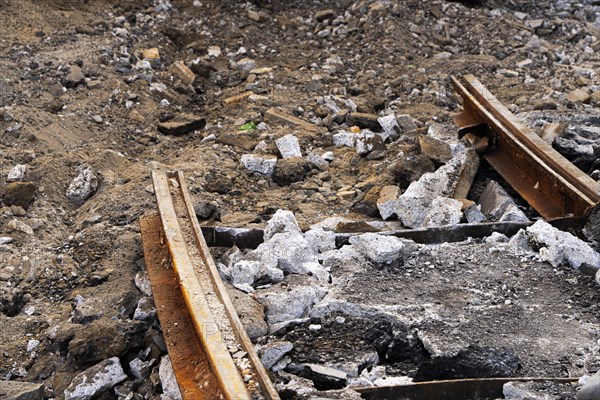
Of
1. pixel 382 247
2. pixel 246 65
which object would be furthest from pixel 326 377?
pixel 246 65

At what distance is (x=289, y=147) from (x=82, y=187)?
162 centimetres

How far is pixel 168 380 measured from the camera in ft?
11.9

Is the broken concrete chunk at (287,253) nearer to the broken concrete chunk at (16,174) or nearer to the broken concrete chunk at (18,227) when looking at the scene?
the broken concrete chunk at (18,227)

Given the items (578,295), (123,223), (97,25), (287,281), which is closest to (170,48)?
(97,25)

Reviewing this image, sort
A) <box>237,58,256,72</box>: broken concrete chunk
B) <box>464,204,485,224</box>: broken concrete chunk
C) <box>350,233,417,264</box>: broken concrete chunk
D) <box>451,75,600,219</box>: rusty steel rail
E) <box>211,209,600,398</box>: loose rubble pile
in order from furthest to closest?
<box>237,58,256,72</box>: broken concrete chunk < <box>464,204,485,224</box>: broken concrete chunk < <box>451,75,600,219</box>: rusty steel rail < <box>350,233,417,264</box>: broken concrete chunk < <box>211,209,600,398</box>: loose rubble pile

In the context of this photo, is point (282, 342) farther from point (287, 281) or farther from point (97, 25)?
point (97, 25)

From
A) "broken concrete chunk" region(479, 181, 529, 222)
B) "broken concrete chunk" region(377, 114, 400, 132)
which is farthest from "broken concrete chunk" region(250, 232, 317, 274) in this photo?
"broken concrete chunk" region(377, 114, 400, 132)

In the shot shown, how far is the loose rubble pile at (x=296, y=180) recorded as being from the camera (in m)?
3.84

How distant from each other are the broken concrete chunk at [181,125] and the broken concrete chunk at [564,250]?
352cm

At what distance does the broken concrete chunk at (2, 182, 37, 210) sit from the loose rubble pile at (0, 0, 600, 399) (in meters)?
0.01

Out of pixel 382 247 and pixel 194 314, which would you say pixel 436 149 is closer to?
pixel 382 247

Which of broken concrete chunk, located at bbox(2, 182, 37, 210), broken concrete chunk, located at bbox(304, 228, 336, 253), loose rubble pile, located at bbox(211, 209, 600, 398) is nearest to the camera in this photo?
loose rubble pile, located at bbox(211, 209, 600, 398)

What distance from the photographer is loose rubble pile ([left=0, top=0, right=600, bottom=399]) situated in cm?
384

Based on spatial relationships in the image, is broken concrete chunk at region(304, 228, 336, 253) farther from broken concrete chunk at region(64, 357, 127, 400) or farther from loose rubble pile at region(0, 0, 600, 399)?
broken concrete chunk at region(64, 357, 127, 400)
